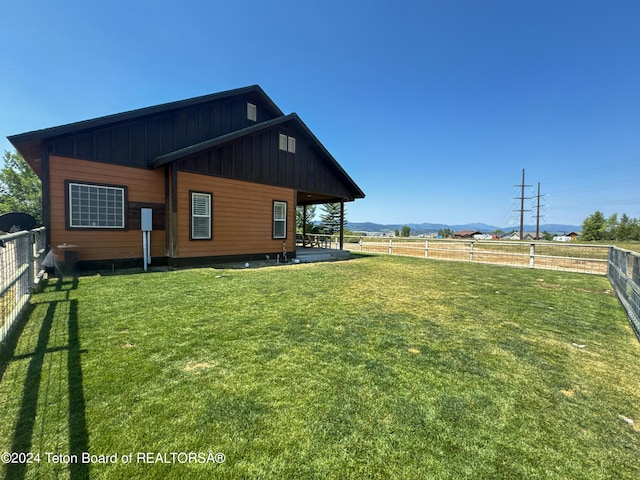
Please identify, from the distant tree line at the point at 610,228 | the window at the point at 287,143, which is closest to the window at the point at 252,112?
the window at the point at 287,143

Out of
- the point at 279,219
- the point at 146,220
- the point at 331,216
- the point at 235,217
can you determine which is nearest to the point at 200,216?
the point at 235,217

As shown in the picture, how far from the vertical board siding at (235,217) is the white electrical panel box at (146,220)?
88cm

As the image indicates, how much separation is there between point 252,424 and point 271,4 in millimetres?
13862

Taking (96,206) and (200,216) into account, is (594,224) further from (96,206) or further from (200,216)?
(96,206)

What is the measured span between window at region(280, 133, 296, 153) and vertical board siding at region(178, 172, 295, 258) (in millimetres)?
1628

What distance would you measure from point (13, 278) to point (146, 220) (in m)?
4.92

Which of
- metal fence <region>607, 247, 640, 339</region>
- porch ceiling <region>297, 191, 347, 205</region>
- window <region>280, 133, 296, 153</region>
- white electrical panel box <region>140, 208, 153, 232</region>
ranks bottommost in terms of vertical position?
metal fence <region>607, 247, 640, 339</region>

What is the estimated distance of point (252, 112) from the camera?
11594 mm

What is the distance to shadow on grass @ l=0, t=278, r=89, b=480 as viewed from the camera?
1536mm

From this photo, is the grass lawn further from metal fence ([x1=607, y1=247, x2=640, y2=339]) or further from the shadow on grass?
metal fence ([x1=607, y1=247, x2=640, y2=339])

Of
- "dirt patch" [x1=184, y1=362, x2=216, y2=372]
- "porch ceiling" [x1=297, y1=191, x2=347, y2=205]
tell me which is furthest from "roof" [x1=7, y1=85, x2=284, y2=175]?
"dirt patch" [x1=184, y1=362, x2=216, y2=372]

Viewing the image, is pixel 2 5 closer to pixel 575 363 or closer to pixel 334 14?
pixel 334 14

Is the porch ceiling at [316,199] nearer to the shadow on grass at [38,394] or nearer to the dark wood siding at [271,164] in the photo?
the dark wood siding at [271,164]

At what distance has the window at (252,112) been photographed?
1142 cm
